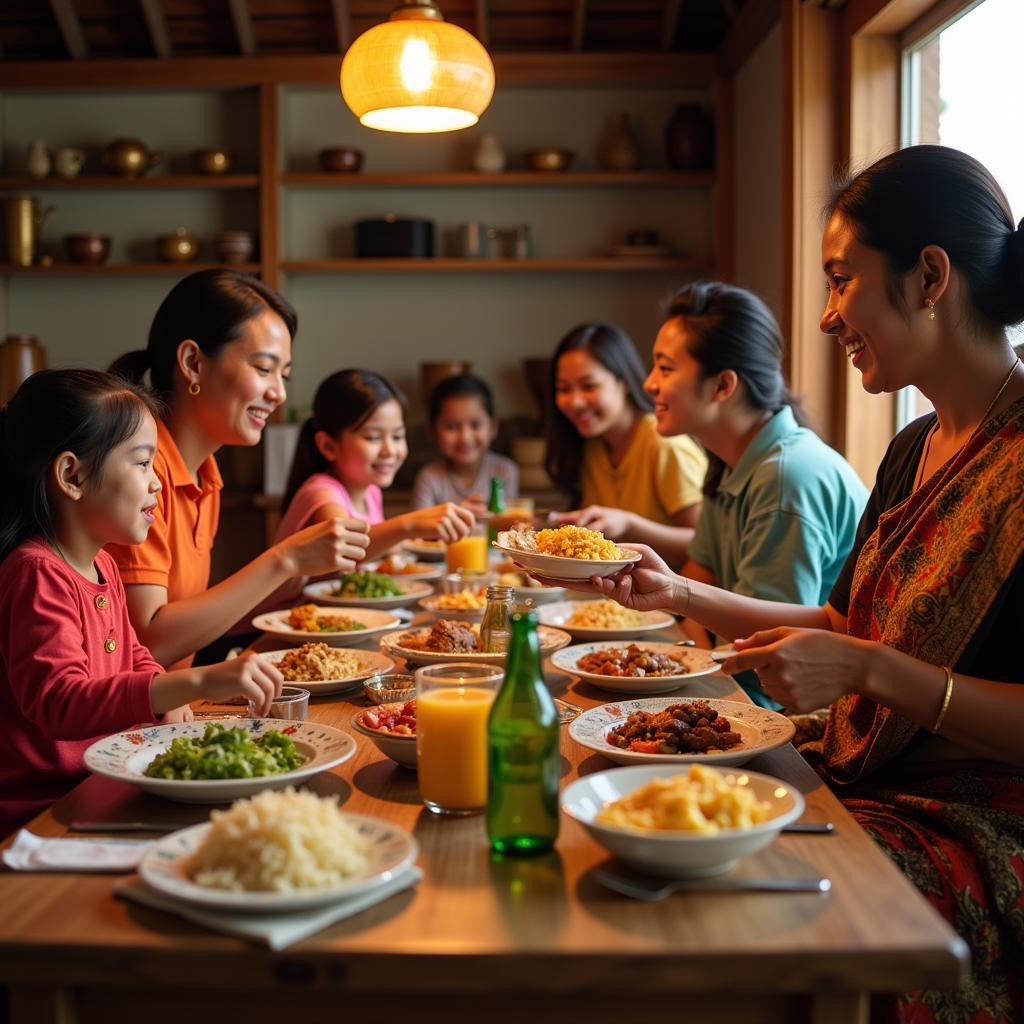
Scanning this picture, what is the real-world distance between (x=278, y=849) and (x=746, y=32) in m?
4.54

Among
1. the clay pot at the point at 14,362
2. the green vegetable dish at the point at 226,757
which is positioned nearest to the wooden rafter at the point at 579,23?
the clay pot at the point at 14,362

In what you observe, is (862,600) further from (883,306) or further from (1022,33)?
(1022,33)

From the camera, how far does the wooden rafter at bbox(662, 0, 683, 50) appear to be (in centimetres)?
516

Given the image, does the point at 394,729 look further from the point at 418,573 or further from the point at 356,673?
the point at 418,573

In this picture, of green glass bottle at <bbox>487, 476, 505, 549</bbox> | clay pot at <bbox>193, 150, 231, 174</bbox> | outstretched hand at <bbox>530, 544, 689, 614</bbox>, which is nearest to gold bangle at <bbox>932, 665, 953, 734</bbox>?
outstretched hand at <bbox>530, 544, 689, 614</bbox>

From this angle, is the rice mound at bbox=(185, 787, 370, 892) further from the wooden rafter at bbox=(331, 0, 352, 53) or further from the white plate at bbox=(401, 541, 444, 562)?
the wooden rafter at bbox=(331, 0, 352, 53)

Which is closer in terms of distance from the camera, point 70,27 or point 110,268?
point 70,27

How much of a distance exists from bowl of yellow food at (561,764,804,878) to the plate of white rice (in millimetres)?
197

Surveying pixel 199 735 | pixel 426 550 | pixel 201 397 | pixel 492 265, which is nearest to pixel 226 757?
pixel 199 735

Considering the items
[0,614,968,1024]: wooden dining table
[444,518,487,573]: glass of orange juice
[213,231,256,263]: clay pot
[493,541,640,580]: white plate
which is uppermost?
[213,231,256,263]: clay pot

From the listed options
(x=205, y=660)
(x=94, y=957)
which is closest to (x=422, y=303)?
(x=205, y=660)

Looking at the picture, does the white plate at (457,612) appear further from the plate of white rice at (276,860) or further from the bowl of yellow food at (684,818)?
the plate of white rice at (276,860)

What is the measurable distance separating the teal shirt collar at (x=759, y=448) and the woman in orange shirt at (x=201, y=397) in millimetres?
905

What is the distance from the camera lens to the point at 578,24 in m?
5.25
